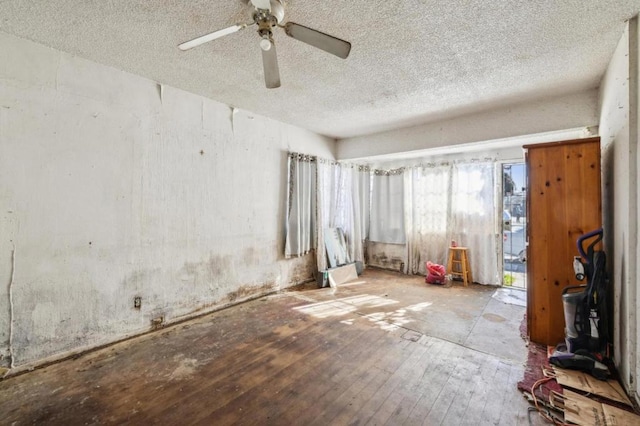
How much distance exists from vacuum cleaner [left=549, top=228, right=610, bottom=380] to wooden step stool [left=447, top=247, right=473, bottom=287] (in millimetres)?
2343

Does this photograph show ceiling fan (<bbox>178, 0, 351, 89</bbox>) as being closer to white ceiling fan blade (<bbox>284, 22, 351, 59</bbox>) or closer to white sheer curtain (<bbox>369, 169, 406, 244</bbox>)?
white ceiling fan blade (<bbox>284, 22, 351, 59</bbox>)

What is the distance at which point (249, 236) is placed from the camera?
12.3 feet

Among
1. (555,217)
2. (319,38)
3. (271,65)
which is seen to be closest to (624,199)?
(555,217)

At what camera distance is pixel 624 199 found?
6.18 ft

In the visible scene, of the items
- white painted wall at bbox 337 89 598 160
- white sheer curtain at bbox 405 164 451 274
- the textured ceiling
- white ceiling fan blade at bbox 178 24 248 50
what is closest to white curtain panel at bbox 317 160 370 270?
white painted wall at bbox 337 89 598 160

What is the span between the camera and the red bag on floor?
4.50m

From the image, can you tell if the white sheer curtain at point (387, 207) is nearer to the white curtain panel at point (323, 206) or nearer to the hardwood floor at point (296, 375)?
the white curtain panel at point (323, 206)

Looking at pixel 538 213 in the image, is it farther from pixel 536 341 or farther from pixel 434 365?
pixel 434 365

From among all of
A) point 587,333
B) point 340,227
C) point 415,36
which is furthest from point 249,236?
point 587,333

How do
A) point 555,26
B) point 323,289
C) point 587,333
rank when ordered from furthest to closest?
point 323,289 → point 587,333 → point 555,26

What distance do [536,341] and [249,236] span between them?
3.35 meters

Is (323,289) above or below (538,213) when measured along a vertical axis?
below

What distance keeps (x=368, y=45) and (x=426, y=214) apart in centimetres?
365

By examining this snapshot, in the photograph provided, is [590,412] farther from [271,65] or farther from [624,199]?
[271,65]
